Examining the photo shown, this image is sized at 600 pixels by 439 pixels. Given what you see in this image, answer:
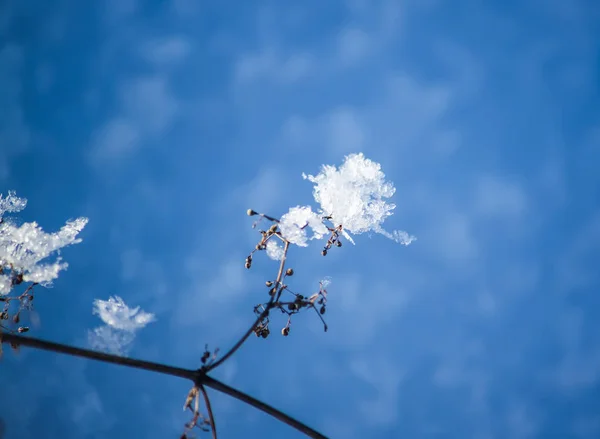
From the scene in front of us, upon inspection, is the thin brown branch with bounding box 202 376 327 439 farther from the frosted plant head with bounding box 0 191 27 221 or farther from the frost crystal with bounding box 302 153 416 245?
the frosted plant head with bounding box 0 191 27 221

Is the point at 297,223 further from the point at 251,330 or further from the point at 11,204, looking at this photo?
the point at 11,204

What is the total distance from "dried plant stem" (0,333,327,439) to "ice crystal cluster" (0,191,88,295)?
48cm

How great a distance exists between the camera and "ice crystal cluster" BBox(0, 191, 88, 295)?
1.76 meters

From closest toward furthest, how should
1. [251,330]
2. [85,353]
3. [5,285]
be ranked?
[85,353] < [251,330] < [5,285]

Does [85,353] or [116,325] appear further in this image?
[116,325]

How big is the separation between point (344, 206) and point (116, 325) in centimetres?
94

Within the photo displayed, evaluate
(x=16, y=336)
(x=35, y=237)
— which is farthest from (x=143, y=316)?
(x=35, y=237)

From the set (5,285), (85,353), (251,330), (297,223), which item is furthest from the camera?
(297,223)

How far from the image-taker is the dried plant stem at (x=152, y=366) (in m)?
1.28

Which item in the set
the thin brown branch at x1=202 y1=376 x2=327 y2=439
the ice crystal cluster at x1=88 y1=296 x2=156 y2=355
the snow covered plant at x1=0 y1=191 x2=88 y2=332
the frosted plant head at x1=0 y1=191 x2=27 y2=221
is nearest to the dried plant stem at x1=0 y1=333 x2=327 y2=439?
the thin brown branch at x1=202 y1=376 x2=327 y2=439

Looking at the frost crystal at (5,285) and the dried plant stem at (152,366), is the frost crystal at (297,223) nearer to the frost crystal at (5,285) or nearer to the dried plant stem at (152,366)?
the dried plant stem at (152,366)

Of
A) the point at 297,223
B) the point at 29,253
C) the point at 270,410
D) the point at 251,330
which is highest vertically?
the point at 297,223

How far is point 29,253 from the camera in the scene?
182cm

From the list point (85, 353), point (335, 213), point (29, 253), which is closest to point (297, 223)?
point (335, 213)
